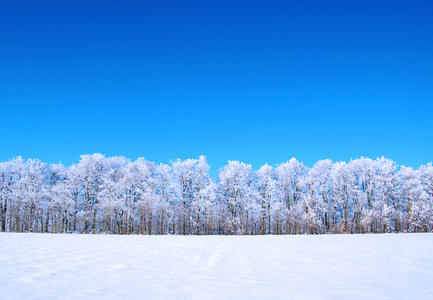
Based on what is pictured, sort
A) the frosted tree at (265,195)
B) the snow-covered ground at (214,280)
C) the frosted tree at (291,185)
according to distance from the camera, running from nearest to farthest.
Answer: the snow-covered ground at (214,280) < the frosted tree at (265,195) < the frosted tree at (291,185)

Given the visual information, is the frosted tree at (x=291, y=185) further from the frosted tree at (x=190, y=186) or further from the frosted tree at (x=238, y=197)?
the frosted tree at (x=190, y=186)

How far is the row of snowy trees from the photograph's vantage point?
119 ft

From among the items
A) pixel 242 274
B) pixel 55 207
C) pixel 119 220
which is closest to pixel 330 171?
pixel 119 220

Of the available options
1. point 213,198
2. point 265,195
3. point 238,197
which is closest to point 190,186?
point 213,198

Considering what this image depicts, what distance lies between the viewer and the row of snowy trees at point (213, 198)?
1432 inches

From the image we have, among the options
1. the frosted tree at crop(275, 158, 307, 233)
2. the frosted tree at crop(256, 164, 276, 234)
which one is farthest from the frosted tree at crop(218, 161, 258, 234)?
the frosted tree at crop(275, 158, 307, 233)

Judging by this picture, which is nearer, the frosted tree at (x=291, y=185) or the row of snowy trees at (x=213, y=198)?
the row of snowy trees at (x=213, y=198)

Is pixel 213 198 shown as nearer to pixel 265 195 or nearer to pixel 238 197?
pixel 238 197

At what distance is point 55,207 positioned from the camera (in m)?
36.9

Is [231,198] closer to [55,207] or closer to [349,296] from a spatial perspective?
[55,207]

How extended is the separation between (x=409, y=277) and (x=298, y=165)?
128 ft

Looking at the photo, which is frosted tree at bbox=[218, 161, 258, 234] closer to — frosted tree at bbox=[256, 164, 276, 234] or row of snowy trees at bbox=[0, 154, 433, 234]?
row of snowy trees at bbox=[0, 154, 433, 234]

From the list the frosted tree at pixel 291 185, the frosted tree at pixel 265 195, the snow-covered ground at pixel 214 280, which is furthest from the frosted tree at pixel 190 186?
the snow-covered ground at pixel 214 280

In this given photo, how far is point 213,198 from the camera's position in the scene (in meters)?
36.5
